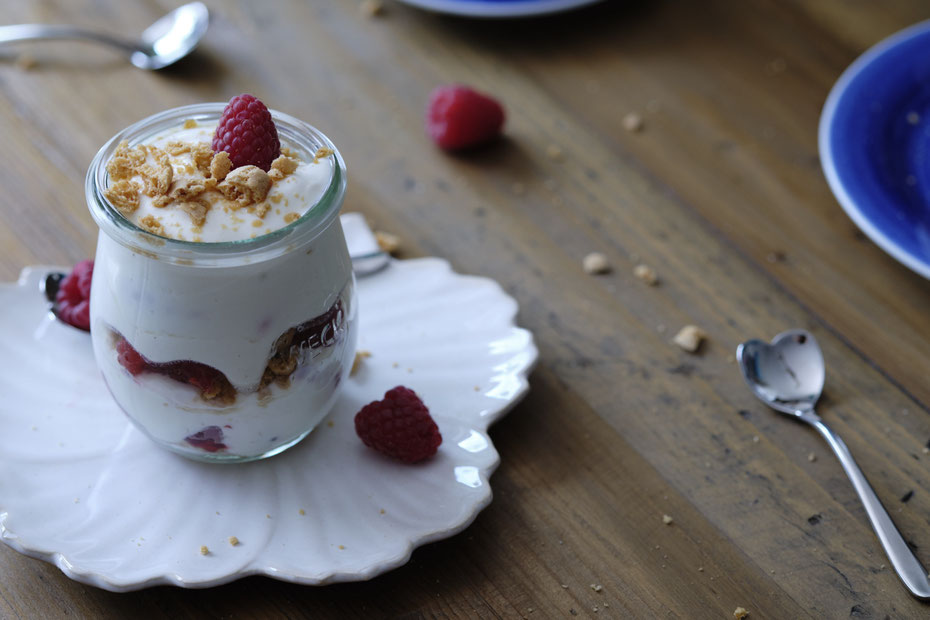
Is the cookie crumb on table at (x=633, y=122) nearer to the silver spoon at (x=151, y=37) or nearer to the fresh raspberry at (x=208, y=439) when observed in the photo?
the silver spoon at (x=151, y=37)

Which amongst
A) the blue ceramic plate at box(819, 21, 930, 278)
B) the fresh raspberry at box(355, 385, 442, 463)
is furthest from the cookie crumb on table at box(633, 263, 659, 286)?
the fresh raspberry at box(355, 385, 442, 463)

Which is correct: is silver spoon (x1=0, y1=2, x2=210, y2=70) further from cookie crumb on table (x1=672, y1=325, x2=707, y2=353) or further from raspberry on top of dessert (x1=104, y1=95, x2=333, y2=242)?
cookie crumb on table (x1=672, y1=325, x2=707, y2=353)

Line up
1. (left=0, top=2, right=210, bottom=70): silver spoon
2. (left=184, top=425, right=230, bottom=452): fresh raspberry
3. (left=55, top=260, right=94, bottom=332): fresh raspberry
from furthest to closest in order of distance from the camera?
(left=0, top=2, right=210, bottom=70): silver spoon
(left=55, top=260, right=94, bottom=332): fresh raspberry
(left=184, top=425, right=230, bottom=452): fresh raspberry

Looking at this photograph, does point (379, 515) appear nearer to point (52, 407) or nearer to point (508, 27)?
point (52, 407)

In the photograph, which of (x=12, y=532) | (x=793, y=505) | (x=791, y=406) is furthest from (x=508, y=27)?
(x=12, y=532)

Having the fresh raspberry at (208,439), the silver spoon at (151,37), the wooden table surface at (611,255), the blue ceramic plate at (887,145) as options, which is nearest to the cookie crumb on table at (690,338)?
the wooden table surface at (611,255)

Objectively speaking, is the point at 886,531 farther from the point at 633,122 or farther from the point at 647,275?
the point at 633,122
